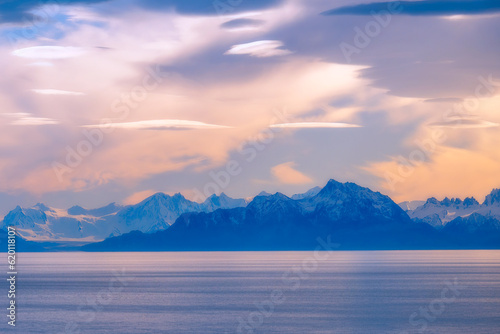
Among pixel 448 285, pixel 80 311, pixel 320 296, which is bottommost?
pixel 448 285

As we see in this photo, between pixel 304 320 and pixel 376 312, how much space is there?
1651 centimetres

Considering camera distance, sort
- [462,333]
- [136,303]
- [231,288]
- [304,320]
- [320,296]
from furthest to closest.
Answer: [231,288] < [320,296] < [136,303] < [304,320] < [462,333]

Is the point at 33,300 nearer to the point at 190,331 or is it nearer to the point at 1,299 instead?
the point at 1,299

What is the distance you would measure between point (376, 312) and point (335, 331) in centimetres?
2270

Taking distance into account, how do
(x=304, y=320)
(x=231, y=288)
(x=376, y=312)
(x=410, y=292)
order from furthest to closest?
(x=231, y=288) < (x=410, y=292) < (x=376, y=312) < (x=304, y=320)

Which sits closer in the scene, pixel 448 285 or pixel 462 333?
pixel 462 333

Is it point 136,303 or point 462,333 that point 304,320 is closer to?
point 462,333

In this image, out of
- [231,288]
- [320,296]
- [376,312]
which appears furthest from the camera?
[231,288]

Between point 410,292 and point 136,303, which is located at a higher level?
point 136,303

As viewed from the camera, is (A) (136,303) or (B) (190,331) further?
(A) (136,303)

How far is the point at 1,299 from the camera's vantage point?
487ft

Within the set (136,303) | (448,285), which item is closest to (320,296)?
(136,303)

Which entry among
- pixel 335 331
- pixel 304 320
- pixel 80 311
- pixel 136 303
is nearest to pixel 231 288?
pixel 136 303

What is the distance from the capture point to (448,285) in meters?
178
